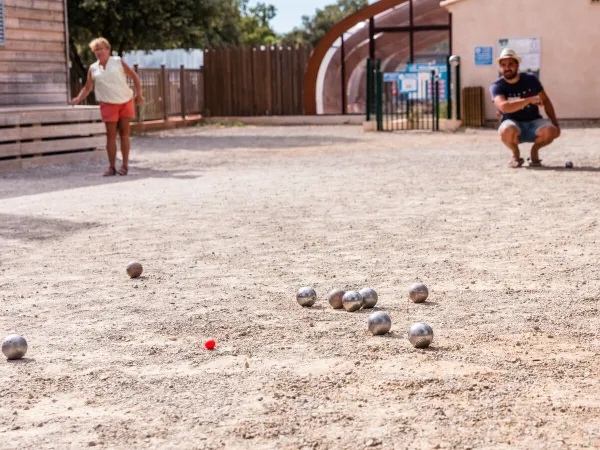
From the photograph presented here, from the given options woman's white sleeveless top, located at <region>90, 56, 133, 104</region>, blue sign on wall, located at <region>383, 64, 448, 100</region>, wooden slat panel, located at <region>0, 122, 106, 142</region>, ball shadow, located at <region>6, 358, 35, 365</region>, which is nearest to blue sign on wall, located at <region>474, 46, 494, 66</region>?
blue sign on wall, located at <region>383, 64, 448, 100</region>

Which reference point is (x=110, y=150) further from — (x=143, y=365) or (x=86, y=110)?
(x=143, y=365)

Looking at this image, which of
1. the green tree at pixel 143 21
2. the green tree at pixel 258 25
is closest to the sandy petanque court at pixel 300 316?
the green tree at pixel 143 21

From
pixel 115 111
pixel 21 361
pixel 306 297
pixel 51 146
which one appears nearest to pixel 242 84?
pixel 51 146

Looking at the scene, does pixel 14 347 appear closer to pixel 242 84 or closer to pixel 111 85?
pixel 111 85

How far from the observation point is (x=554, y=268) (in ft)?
23.0

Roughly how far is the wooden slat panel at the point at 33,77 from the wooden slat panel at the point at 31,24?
78 cm

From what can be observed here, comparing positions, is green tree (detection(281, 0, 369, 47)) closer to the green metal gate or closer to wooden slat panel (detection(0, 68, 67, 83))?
the green metal gate

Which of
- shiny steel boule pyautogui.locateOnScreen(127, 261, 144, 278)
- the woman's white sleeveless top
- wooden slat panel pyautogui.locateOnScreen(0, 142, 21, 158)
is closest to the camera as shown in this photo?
shiny steel boule pyautogui.locateOnScreen(127, 261, 144, 278)

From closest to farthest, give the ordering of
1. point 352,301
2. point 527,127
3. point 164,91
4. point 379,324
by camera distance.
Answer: point 379,324
point 352,301
point 527,127
point 164,91

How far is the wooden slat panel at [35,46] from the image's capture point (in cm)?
1800

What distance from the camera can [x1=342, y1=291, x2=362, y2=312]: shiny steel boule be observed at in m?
5.75

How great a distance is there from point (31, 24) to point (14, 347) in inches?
579

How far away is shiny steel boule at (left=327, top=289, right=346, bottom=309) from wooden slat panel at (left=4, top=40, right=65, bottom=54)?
44.0 ft

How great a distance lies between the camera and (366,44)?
32094 millimetres
